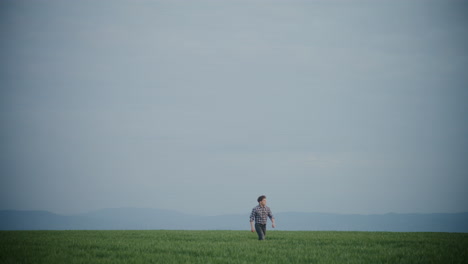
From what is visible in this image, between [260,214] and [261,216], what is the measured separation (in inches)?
4.4


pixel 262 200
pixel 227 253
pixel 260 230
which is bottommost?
pixel 227 253

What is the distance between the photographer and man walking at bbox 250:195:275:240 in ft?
62.4

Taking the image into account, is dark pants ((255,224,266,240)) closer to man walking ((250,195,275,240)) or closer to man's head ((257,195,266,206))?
man walking ((250,195,275,240))

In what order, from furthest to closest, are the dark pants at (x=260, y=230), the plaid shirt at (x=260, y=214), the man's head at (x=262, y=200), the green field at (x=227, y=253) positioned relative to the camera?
the man's head at (x=262, y=200)
the plaid shirt at (x=260, y=214)
the dark pants at (x=260, y=230)
the green field at (x=227, y=253)

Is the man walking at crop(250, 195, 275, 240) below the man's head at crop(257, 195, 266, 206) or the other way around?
below

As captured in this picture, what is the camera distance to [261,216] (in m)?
19.3

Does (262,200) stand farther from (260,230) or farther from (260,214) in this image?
(260,230)

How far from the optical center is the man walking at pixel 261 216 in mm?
19016

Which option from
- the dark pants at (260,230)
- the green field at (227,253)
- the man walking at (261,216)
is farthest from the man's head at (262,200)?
the green field at (227,253)

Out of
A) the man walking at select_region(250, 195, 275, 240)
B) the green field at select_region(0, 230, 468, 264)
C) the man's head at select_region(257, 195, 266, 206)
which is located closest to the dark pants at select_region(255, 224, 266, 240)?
the man walking at select_region(250, 195, 275, 240)

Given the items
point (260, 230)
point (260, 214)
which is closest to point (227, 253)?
point (260, 230)

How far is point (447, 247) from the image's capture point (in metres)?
14.5

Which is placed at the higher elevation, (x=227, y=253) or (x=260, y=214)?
(x=260, y=214)

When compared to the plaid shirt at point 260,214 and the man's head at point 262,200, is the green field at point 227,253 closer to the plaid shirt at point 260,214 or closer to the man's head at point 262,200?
the plaid shirt at point 260,214
